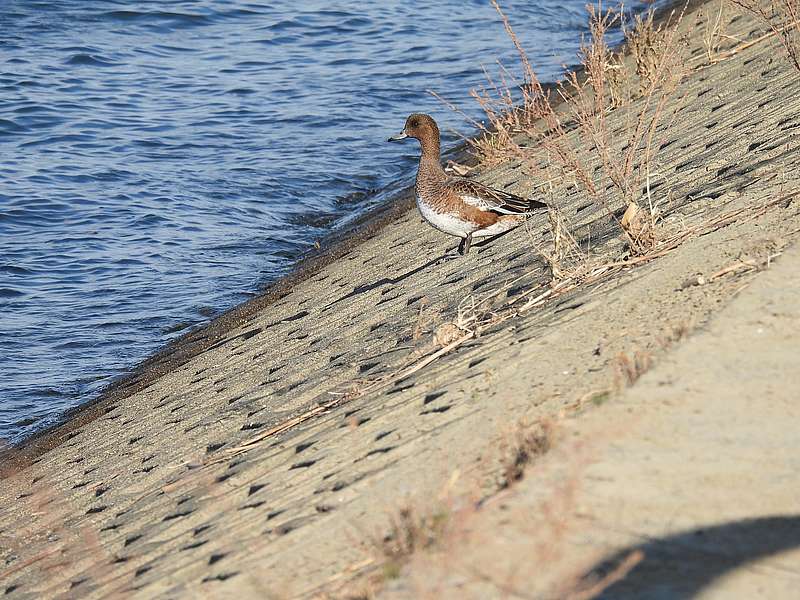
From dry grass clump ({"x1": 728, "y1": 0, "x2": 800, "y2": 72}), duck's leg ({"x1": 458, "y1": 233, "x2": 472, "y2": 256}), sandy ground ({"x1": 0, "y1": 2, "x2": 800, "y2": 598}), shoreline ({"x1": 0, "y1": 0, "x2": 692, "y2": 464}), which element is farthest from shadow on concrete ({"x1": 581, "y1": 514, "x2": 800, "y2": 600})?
shoreline ({"x1": 0, "y1": 0, "x2": 692, "y2": 464})

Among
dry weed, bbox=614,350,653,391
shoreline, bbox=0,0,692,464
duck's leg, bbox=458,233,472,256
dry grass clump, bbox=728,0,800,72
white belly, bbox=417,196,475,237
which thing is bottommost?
shoreline, bbox=0,0,692,464

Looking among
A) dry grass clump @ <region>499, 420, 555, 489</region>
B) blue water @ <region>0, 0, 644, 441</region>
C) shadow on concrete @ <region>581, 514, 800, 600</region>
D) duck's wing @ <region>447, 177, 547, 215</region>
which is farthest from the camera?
blue water @ <region>0, 0, 644, 441</region>

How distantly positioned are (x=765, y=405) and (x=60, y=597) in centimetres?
282

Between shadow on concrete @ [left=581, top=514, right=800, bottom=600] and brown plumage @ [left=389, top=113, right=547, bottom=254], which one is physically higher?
brown plumage @ [left=389, top=113, right=547, bottom=254]

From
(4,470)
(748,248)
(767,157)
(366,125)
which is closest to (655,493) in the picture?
(748,248)

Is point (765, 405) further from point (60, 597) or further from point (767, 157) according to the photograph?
point (767, 157)

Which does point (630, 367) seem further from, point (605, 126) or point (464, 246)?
point (605, 126)

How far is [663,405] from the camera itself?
12.6ft

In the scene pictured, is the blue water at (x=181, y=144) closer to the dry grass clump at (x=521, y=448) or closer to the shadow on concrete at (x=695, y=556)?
the dry grass clump at (x=521, y=448)

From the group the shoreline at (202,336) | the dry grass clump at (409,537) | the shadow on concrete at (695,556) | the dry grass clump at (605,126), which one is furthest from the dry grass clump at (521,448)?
the shoreline at (202,336)

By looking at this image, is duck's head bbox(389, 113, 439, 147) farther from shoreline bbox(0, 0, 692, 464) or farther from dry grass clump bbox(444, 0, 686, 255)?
shoreline bbox(0, 0, 692, 464)

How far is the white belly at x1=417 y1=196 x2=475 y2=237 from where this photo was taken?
7605mm

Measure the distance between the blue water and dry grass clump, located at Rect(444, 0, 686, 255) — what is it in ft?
4.84

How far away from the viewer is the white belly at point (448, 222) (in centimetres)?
761
